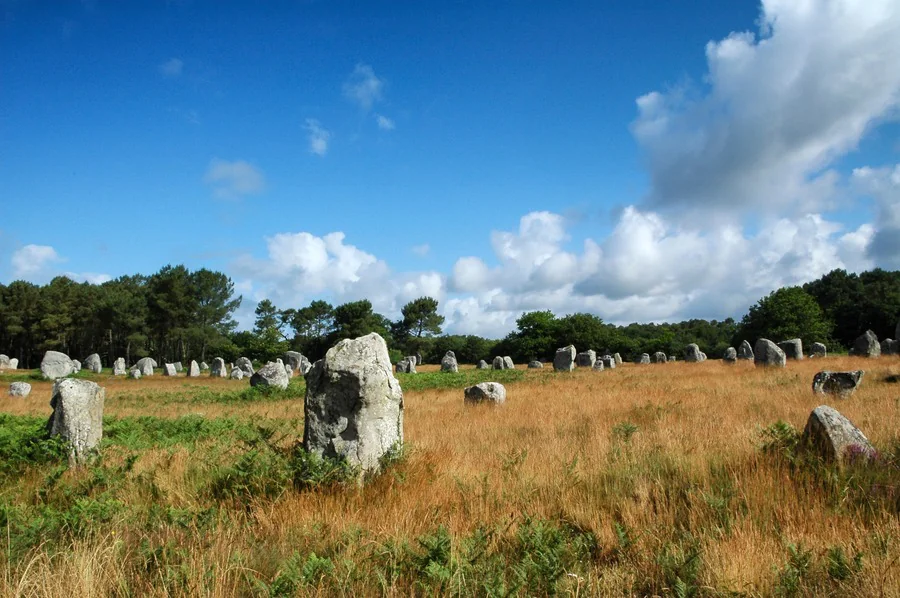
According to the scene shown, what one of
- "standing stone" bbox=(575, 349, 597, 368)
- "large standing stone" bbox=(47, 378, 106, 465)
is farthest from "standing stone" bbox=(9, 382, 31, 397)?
"standing stone" bbox=(575, 349, 597, 368)

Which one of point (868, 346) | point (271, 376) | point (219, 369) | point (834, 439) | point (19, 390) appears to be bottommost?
point (868, 346)

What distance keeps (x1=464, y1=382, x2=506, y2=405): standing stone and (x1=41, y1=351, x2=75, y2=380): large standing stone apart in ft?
103

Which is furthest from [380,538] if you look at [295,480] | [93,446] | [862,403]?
[862,403]

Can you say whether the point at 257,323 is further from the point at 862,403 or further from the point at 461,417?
the point at 862,403

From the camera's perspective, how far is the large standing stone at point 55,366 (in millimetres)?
33109

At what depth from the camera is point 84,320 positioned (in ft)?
213

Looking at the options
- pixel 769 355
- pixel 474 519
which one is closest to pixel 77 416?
pixel 474 519

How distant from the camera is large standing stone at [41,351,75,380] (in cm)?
3311

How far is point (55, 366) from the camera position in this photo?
33.8 meters

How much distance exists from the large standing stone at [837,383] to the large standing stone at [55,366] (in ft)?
131

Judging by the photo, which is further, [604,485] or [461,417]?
[461,417]

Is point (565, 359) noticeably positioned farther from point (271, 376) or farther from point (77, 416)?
point (77, 416)

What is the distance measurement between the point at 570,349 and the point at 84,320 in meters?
62.8

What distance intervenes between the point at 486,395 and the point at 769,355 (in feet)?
60.2
